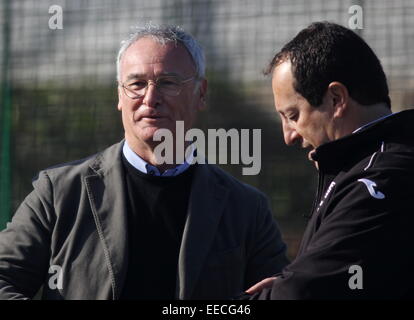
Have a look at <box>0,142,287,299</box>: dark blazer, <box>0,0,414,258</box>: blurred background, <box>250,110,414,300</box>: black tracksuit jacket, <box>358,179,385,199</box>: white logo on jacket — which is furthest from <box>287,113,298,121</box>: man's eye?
<box>0,0,414,258</box>: blurred background

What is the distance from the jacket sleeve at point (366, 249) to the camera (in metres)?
2.27

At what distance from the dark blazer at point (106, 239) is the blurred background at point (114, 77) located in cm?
118

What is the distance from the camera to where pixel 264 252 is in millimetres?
3131

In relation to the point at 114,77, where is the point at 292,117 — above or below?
below

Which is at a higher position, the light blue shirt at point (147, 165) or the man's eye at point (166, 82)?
the man's eye at point (166, 82)

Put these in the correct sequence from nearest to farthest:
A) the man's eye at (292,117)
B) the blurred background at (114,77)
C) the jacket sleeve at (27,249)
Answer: the man's eye at (292,117), the jacket sleeve at (27,249), the blurred background at (114,77)

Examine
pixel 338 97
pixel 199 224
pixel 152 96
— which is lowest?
pixel 199 224

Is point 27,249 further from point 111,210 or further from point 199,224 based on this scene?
point 199,224

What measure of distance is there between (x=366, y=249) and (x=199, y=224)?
0.90 meters

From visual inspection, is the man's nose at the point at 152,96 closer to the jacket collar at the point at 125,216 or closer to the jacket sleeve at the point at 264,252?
the jacket collar at the point at 125,216

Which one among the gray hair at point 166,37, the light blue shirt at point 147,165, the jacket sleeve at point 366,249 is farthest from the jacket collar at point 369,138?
the gray hair at point 166,37

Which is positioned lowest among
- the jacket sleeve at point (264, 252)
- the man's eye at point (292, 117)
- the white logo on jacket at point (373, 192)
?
the jacket sleeve at point (264, 252)

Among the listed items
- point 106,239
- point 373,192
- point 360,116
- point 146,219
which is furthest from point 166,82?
point 373,192
